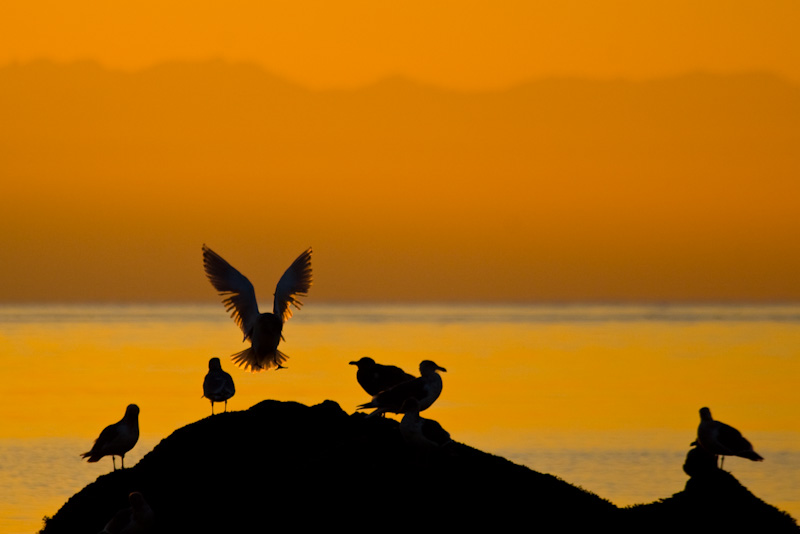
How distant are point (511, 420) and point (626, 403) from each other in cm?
793

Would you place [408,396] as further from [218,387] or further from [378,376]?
[218,387]

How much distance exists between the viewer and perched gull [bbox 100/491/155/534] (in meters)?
19.3

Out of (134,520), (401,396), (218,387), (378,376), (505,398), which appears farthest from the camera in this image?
(505,398)

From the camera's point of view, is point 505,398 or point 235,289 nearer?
point 235,289

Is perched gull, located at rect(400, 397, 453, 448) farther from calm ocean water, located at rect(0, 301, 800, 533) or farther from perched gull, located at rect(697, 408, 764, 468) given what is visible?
calm ocean water, located at rect(0, 301, 800, 533)

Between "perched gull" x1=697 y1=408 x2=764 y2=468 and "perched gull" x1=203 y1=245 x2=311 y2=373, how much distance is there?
10.5 meters

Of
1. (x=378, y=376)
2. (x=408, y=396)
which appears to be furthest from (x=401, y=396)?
(x=378, y=376)

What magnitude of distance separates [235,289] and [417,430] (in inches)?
471

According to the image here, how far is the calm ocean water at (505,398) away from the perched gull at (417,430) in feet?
44.8

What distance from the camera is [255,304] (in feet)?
103

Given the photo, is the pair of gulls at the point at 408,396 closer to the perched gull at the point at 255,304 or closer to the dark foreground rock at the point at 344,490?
the dark foreground rock at the point at 344,490

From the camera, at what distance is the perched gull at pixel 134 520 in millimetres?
19281

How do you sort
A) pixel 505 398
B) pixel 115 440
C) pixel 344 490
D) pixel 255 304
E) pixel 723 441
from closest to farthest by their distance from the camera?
pixel 344 490, pixel 723 441, pixel 115 440, pixel 255 304, pixel 505 398

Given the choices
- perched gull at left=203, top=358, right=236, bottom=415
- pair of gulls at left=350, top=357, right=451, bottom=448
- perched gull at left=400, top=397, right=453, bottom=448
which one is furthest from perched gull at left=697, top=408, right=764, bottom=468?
perched gull at left=203, top=358, right=236, bottom=415
